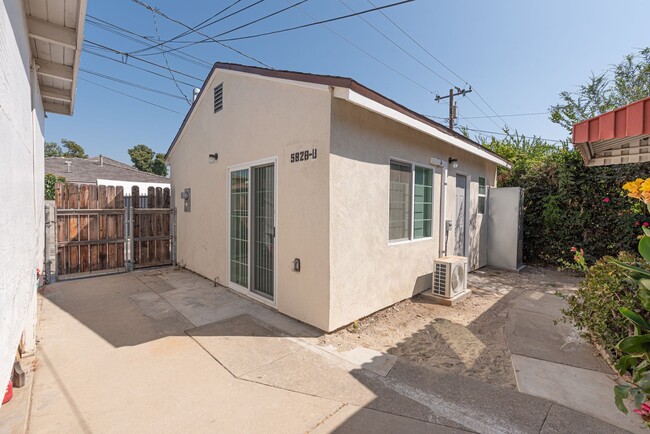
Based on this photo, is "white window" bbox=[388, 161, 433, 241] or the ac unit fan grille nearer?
"white window" bbox=[388, 161, 433, 241]

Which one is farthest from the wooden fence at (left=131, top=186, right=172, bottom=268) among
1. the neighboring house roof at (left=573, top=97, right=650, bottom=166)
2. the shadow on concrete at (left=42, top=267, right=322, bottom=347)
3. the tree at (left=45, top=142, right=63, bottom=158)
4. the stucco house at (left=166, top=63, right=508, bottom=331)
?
the tree at (left=45, top=142, right=63, bottom=158)

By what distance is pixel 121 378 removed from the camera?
298 centimetres

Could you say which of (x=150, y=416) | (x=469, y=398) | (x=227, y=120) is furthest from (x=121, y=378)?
(x=227, y=120)

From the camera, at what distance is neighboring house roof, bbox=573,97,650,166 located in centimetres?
262

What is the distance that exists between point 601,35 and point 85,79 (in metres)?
16.8

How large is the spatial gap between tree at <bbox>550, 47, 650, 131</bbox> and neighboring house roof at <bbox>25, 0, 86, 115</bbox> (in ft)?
56.4


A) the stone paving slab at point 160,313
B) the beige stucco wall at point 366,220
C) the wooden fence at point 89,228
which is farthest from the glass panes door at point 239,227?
the wooden fence at point 89,228

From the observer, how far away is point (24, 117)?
2514mm

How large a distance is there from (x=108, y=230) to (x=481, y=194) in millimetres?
9885

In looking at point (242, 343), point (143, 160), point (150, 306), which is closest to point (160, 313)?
point (150, 306)

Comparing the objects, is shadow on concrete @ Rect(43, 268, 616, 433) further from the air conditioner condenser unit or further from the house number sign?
the house number sign

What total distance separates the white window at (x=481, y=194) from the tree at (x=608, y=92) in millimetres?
8792

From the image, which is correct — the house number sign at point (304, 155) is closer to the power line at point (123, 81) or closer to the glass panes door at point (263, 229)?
the glass panes door at point (263, 229)

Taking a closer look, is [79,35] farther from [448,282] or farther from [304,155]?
[448,282]
